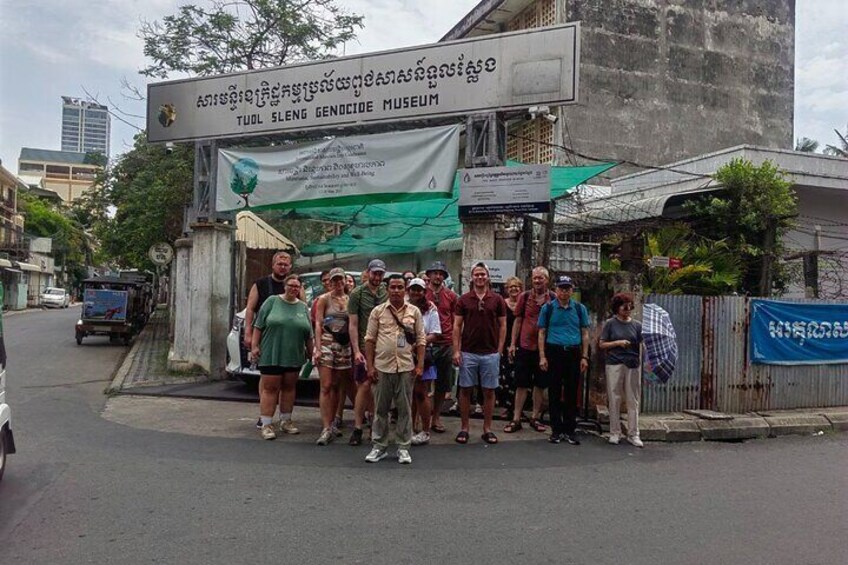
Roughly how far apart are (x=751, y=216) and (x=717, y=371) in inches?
193

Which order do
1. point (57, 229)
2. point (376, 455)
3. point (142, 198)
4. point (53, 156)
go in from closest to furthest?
point (376, 455) < point (142, 198) < point (57, 229) < point (53, 156)

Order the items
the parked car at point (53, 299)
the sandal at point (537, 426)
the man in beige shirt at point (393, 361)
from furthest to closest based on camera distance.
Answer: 1. the parked car at point (53, 299)
2. the sandal at point (537, 426)
3. the man in beige shirt at point (393, 361)

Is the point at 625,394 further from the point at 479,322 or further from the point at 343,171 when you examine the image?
the point at 343,171

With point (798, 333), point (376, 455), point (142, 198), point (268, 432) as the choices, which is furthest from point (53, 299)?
point (798, 333)

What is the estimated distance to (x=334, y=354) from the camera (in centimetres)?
715

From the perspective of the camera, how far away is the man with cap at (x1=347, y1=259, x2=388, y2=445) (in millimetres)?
6863

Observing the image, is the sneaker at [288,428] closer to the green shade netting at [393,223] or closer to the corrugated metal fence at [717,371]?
the corrugated metal fence at [717,371]

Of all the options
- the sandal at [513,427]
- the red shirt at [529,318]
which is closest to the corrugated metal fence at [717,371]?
the red shirt at [529,318]

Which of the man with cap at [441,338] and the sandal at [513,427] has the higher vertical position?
the man with cap at [441,338]

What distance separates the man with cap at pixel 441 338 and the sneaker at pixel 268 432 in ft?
5.90

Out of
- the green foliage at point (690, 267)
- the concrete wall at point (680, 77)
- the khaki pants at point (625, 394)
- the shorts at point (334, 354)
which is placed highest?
the concrete wall at point (680, 77)

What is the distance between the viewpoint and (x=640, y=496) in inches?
215

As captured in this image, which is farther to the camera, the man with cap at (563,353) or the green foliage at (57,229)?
the green foliage at (57,229)

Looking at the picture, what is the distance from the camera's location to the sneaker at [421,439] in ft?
23.2
